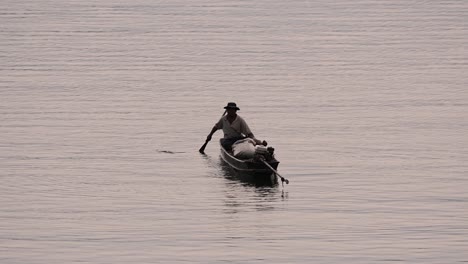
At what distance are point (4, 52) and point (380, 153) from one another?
46981mm

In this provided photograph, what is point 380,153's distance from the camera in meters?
48.0

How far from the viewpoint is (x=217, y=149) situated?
50.1 meters

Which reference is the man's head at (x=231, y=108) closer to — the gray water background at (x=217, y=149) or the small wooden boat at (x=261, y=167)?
the gray water background at (x=217, y=149)

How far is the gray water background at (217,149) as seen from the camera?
3309cm

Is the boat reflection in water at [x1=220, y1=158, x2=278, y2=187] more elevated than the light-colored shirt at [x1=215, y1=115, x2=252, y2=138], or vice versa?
the light-colored shirt at [x1=215, y1=115, x2=252, y2=138]

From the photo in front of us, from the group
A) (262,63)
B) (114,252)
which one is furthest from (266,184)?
(262,63)

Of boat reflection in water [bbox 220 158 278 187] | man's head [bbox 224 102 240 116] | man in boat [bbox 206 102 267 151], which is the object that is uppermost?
man's head [bbox 224 102 240 116]

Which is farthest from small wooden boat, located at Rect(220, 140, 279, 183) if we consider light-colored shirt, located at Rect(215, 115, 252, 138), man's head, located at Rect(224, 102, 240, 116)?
light-colored shirt, located at Rect(215, 115, 252, 138)

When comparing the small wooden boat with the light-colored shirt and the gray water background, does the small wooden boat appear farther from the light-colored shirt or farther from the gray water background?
the light-colored shirt

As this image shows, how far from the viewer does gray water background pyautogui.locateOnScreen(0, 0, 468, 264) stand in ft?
109

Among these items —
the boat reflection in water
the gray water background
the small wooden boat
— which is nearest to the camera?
the gray water background

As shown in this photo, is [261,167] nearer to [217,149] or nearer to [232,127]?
[232,127]

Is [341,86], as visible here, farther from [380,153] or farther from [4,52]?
[4,52]

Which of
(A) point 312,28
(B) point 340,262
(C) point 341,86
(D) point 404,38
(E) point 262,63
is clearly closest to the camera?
(B) point 340,262
